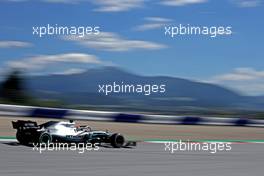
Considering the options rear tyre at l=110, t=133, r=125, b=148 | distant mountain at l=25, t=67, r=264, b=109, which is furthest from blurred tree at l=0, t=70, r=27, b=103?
rear tyre at l=110, t=133, r=125, b=148

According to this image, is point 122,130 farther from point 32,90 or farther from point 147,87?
Answer: point 32,90

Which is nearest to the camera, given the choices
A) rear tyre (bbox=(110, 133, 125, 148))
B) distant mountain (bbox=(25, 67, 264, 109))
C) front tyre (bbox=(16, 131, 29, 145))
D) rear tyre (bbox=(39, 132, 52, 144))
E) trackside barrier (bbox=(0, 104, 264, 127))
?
rear tyre (bbox=(39, 132, 52, 144))

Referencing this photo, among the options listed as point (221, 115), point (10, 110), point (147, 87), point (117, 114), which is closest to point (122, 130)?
point (117, 114)

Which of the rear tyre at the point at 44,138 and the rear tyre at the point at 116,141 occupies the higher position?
the rear tyre at the point at 44,138

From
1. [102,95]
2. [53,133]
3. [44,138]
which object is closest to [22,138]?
[44,138]

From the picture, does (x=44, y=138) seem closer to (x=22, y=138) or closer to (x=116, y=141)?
(x=22, y=138)

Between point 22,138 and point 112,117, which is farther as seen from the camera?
point 112,117

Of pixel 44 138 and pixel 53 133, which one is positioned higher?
pixel 53 133

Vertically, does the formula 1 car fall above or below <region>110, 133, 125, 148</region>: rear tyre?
above

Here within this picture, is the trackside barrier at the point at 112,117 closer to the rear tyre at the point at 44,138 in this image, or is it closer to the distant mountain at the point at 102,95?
the distant mountain at the point at 102,95

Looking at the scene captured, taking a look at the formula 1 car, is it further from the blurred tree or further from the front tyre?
the blurred tree

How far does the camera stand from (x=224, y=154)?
1334cm

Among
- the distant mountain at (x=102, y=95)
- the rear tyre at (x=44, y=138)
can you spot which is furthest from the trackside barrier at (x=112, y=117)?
the rear tyre at (x=44, y=138)

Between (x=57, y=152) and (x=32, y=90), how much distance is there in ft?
58.3
